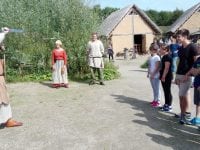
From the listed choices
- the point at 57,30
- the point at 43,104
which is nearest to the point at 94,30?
the point at 57,30

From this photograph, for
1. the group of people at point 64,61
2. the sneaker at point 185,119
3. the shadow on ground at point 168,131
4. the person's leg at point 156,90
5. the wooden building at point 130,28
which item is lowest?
the shadow on ground at point 168,131

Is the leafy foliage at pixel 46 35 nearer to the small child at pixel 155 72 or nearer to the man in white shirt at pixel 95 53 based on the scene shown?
the man in white shirt at pixel 95 53

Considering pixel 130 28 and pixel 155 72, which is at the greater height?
pixel 130 28

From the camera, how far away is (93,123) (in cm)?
798

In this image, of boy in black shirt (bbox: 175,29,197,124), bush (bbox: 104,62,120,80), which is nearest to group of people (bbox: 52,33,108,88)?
bush (bbox: 104,62,120,80)

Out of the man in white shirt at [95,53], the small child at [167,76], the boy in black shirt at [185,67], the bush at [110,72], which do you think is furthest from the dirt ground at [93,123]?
the bush at [110,72]

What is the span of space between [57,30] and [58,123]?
8.32 meters

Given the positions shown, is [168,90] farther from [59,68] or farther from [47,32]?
[47,32]

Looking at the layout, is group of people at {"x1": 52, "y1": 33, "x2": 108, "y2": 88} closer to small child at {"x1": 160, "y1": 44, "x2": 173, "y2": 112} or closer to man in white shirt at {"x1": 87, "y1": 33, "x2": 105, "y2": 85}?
man in white shirt at {"x1": 87, "y1": 33, "x2": 105, "y2": 85}

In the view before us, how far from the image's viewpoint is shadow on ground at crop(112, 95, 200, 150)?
6.46m

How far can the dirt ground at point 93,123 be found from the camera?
259 inches

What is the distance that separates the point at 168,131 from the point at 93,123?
5.34ft

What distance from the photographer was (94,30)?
51.6 feet

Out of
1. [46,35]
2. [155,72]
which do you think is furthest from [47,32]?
[155,72]
